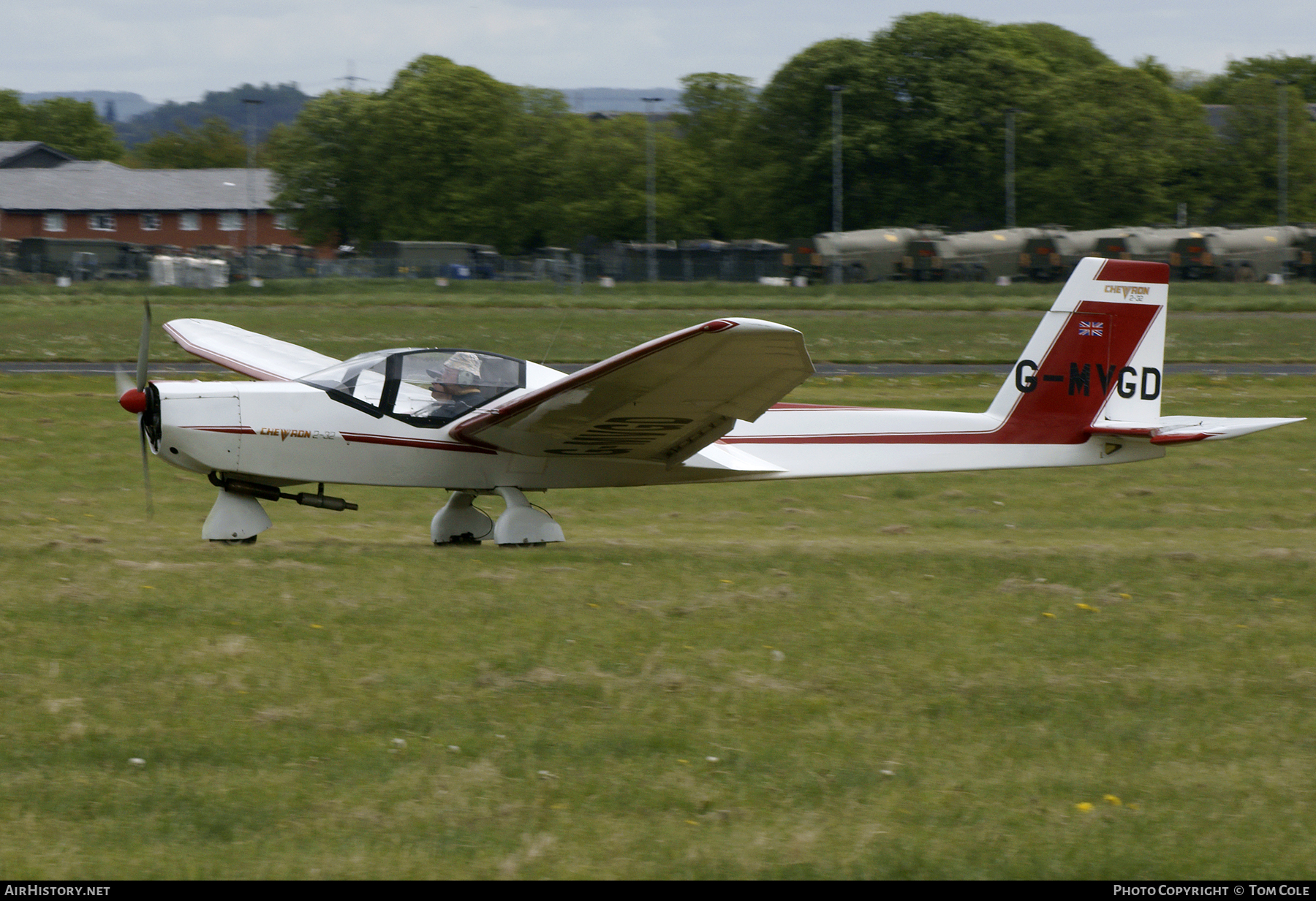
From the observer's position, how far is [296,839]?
4.88 meters

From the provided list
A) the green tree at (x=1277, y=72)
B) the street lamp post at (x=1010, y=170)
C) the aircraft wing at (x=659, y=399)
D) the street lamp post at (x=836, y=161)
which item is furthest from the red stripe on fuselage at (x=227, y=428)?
the green tree at (x=1277, y=72)

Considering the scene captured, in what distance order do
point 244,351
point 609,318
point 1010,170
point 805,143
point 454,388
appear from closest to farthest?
1. point 454,388
2. point 244,351
3. point 609,318
4. point 1010,170
5. point 805,143

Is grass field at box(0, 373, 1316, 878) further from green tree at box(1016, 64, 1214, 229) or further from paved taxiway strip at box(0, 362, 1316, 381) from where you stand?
green tree at box(1016, 64, 1214, 229)

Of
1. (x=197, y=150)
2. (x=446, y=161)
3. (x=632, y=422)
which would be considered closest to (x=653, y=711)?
(x=632, y=422)

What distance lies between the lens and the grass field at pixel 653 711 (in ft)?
16.1

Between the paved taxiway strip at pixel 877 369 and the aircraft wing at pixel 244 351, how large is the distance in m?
11.2

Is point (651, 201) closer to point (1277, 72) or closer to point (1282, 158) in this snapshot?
point (1282, 158)

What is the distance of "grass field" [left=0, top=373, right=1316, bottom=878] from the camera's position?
492 cm

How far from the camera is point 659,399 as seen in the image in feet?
33.0

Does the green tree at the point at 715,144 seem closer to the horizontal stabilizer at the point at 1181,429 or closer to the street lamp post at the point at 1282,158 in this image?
the street lamp post at the point at 1282,158

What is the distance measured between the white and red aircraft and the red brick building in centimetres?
9001

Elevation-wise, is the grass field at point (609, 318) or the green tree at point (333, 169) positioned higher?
the green tree at point (333, 169)

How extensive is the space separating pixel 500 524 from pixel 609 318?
29.9 meters
